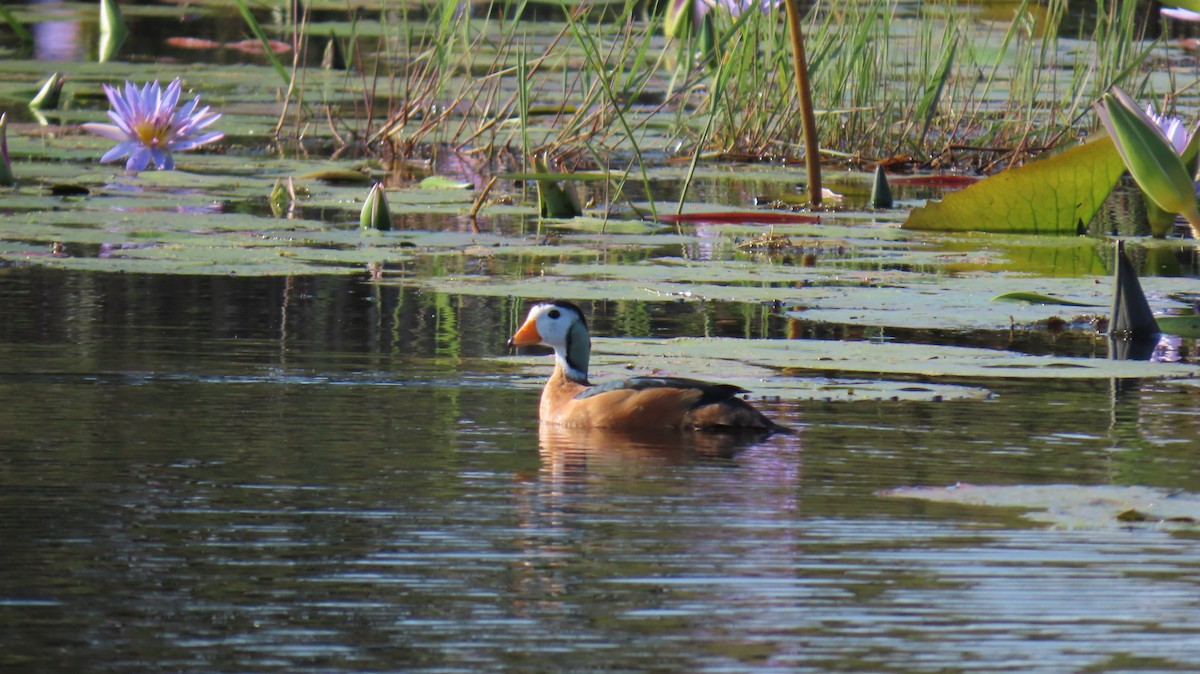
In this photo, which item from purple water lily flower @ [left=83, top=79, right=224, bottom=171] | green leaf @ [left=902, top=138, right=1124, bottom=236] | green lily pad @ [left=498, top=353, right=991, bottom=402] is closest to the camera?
green lily pad @ [left=498, top=353, right=991, bottom=402]

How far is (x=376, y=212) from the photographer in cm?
821

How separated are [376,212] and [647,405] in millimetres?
3489

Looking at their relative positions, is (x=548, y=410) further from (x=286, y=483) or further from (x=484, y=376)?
(x=286, y=483)

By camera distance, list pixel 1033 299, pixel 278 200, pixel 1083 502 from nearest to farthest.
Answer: pixel 1083 502 < pixel 1033 299 < pixel 278 200

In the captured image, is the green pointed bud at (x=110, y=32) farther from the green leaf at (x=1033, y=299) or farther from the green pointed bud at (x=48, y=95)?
the green leaf at (x=1033, y=299)

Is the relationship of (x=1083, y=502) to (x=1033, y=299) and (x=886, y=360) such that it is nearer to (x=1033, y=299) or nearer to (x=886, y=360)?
(x=886, y=360)

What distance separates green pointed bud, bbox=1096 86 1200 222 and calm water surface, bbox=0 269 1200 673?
2.16ft

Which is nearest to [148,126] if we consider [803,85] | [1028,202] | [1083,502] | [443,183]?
[443,183]

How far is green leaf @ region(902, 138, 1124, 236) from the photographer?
26.7 ft

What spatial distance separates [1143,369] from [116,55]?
1144 cm

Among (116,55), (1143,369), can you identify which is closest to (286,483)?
(1143,369)

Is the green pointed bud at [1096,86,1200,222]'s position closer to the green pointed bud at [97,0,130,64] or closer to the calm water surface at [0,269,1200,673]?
the calm water surface at [0,269,1200,673]

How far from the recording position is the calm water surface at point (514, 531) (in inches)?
120

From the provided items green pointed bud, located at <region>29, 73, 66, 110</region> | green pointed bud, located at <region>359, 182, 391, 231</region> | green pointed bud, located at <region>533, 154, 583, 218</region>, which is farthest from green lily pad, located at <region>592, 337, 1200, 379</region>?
green pointed bud, located at <region>29, 73, 66, 110</region>
